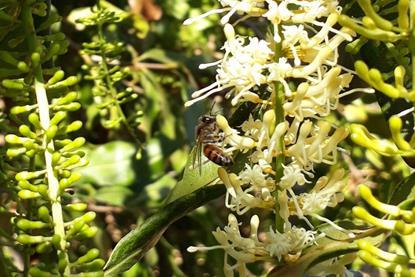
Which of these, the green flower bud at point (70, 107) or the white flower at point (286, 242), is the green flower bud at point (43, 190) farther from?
the white flower at point (286, 242)

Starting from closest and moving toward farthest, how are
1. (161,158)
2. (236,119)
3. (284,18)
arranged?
(284,18) → (236,119) → (161,158)

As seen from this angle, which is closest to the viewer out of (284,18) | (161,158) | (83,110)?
(284,18)

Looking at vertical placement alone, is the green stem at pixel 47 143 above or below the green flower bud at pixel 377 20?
below

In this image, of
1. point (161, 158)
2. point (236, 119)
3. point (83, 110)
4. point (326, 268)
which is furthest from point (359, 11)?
point (83, 110)

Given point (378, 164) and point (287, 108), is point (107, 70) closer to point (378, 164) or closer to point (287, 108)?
point (287, 108)

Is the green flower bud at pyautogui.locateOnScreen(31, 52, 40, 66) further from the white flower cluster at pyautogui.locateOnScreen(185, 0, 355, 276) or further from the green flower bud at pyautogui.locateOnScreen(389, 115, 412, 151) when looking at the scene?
the green flower bud at pyautogui.locateOnScreen(389, 115, 412, 151)

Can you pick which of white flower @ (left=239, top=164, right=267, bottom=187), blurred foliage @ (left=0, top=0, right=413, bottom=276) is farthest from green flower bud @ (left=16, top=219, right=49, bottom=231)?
blurred foliage @ (left=0, top=0, right=413, bottom=276)

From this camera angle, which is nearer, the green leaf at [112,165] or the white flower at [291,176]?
the white flower at [291,176]

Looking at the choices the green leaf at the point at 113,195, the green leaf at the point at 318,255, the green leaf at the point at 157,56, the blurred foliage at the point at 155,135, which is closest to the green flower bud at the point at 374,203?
the green leaf at the point at 318,255
